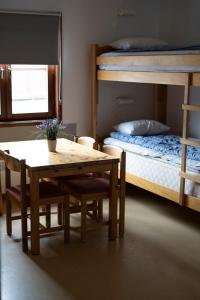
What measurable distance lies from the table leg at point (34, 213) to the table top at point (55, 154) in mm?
121

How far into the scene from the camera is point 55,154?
381 centimetres

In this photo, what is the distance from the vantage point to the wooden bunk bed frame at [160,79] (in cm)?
379

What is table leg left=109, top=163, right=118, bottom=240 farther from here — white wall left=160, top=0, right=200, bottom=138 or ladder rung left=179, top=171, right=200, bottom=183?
white wall left=160, top=0, right=200, bottom=138

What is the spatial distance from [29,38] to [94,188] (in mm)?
1930

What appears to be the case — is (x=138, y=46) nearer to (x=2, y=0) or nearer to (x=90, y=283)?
(x=2, y=0)

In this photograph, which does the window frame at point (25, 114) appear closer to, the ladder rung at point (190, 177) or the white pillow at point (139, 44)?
the white pillow at point (139, 44)

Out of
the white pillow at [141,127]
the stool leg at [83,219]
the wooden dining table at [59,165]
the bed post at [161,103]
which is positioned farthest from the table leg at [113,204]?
the bed post at [161,103]

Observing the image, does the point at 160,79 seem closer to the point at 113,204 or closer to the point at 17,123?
the point at 113,204

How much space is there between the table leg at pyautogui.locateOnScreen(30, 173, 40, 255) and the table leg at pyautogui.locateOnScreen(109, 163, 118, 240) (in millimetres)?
627

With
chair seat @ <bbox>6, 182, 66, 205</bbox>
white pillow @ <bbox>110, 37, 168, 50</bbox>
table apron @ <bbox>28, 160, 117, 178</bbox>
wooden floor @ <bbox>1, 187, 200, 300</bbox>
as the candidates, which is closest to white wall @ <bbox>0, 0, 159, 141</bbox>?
white pillow @ <bbox>110, 37, 168, 50</bbox>

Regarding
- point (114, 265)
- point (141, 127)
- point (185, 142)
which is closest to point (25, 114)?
point (141, 127)

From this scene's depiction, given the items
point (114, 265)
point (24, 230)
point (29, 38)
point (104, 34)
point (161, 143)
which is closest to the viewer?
point (114, 265)

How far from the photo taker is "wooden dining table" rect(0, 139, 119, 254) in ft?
11.3

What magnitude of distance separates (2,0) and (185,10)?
2.03m
